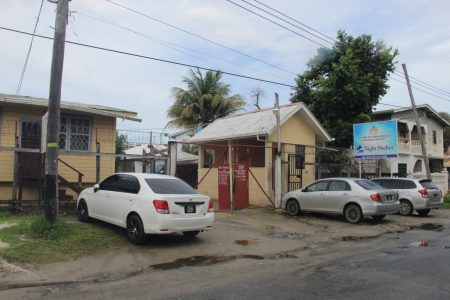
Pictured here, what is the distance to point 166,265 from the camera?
8.08m

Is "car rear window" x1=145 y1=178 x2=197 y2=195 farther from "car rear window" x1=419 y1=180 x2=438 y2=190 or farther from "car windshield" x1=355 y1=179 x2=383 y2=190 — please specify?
"car rear window" x1=419 y1=180 x2=438 y2=190

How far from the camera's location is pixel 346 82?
87.1 feet

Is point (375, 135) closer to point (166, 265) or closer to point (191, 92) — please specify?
point (166, 265)

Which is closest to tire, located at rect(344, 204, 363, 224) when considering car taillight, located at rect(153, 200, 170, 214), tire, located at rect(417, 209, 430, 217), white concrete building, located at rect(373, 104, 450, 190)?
tire, located at rect(417, 209, 430, 217)

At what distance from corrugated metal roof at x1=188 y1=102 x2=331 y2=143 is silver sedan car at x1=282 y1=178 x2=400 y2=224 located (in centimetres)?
345

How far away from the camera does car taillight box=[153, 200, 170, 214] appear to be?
9148mm

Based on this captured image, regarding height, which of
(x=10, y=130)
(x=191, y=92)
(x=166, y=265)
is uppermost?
(x=191, y=92)

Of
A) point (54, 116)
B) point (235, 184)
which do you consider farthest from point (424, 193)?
point (54, 116)

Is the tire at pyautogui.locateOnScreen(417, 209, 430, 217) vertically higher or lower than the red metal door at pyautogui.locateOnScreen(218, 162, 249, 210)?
lower

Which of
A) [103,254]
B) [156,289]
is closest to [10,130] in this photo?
[103,254]

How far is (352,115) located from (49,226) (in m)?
21.8

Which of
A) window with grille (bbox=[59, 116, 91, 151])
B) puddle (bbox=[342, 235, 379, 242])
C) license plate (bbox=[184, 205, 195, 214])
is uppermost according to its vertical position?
window with grille (bbox=[59, 116, 91, 151])

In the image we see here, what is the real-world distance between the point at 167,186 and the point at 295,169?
9.86 meters

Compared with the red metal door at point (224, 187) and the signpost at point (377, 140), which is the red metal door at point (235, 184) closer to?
the red metal door at point (224, 187)
